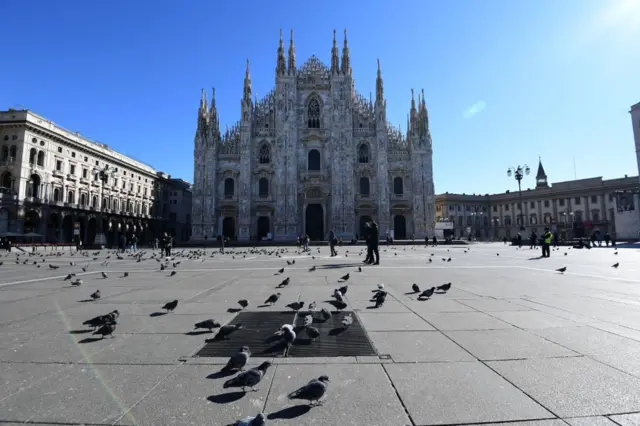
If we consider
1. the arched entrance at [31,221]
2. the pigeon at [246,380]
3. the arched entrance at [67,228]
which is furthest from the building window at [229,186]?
the pigeon at [246,380]

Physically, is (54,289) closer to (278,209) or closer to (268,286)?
(268,286)

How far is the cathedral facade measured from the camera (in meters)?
40.5

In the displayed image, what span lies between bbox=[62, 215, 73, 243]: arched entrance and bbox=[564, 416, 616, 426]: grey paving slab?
48714 mm

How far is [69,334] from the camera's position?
3.67 metres

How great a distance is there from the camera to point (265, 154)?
139 ft

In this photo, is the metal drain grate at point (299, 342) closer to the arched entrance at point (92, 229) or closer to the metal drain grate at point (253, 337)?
the metal drain grate at point (253, 337)

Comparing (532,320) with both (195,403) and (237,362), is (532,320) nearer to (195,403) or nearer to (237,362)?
(237,362)

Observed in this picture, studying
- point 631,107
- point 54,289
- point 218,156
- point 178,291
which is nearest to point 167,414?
point 178,291

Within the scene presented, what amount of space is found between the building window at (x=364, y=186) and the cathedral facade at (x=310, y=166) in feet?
0.16

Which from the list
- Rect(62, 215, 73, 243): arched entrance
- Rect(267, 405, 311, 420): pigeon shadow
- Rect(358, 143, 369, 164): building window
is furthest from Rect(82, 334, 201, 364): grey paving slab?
Rect(62, 215, 73, 243): arched entrance

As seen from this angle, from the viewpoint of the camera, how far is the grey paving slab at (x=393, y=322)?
3.89 meters

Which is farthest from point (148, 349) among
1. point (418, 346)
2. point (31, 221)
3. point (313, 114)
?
point (31, 221)

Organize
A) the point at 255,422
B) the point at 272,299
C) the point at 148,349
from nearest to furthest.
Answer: the point at 255,422
the point at 148,349
the point at 272,299

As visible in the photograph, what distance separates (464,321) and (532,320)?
2.62 ft
